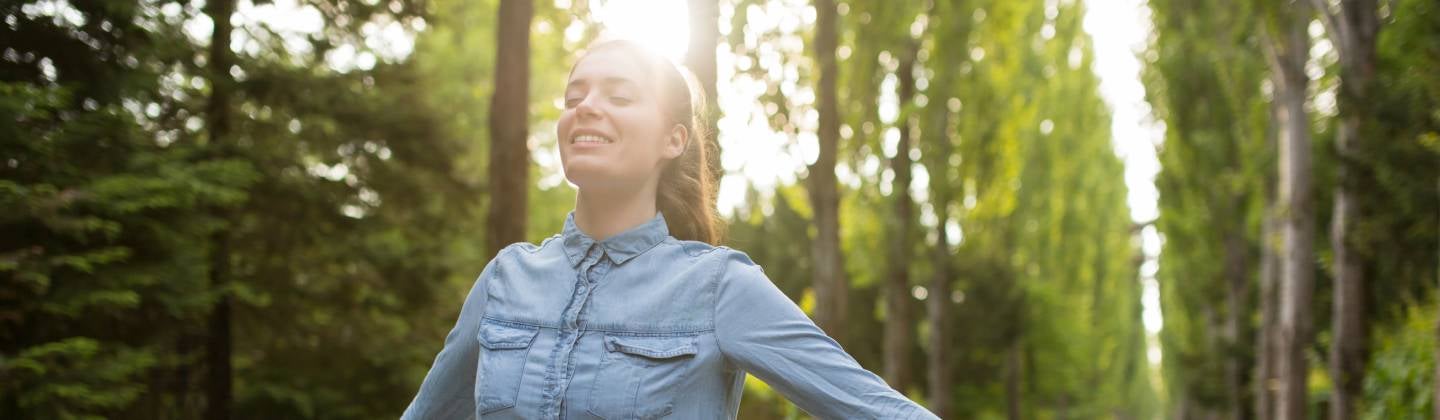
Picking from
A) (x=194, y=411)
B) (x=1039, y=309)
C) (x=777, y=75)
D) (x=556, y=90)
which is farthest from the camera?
Result: (x=1039, y=309)

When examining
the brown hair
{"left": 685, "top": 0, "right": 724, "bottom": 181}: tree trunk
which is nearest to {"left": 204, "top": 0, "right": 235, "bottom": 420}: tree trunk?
{"left": 685, "top": 0, "right": 724, "bottom": 181}: tree trunk

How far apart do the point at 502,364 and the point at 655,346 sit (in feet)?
0.79

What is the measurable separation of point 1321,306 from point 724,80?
1255cm

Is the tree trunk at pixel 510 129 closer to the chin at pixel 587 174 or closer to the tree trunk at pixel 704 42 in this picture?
the tree trunk at pixel 704 42

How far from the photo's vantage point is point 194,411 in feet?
42.0

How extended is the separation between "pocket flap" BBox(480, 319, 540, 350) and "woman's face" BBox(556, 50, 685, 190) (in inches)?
9.1

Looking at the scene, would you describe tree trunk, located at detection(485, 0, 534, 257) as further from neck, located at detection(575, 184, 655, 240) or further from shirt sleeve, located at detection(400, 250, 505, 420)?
neck, located at detection(575, 184, 655, 240)

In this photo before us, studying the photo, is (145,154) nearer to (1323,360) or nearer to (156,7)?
(156,7)

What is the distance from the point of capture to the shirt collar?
1.91 meters

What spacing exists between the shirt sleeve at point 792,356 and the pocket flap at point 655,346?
0.04 m

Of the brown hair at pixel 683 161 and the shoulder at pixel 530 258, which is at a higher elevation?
the brown hair at pixel 683 161

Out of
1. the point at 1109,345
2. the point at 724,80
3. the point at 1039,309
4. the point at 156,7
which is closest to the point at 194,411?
Result: the point at 156,7

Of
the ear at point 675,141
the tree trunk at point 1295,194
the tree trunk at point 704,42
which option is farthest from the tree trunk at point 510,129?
the tree trunk at point 1295,194

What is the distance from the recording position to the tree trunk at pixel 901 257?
1798 centimetres
